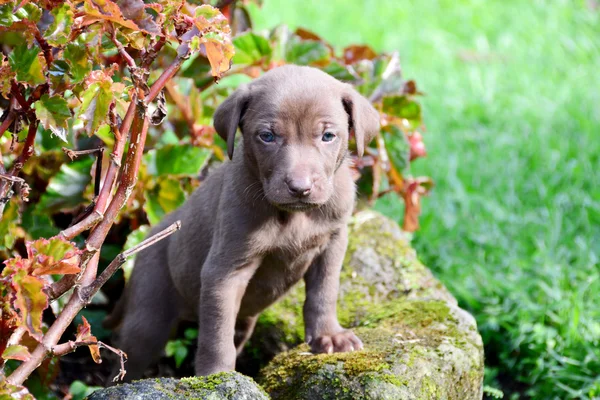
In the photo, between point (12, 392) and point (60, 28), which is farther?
point (60, 28)

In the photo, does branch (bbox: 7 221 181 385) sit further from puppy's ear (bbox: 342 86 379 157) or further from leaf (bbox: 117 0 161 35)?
puppy's ear (bbox: 342 86 379 157)

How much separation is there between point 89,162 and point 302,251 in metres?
1.47

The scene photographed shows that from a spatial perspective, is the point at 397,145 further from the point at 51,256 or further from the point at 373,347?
the point at 51,256

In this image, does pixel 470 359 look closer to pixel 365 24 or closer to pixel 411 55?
pixel 411 55

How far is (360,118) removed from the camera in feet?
12.4

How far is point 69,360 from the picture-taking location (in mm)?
4777

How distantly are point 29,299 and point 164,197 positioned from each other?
2216mm

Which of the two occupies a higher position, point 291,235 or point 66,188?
point 291,235

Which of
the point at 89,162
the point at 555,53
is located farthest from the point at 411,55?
the point at 89,162

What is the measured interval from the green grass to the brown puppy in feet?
4.92

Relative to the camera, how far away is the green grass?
4836 millimetres

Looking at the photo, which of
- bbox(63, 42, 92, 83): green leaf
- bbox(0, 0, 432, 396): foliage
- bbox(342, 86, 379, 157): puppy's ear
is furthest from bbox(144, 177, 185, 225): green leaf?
bbox(63, 42, 92, 83): green leaf

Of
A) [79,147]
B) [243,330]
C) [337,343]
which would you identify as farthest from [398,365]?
[79,147]

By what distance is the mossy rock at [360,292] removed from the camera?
450 cm
